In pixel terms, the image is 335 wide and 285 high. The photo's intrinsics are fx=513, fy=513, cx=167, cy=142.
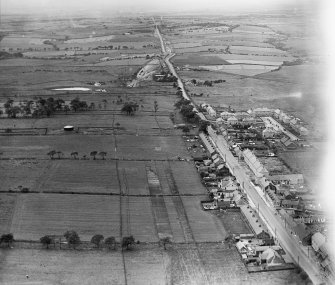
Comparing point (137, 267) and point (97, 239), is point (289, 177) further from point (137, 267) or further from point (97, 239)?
point (97, 239)

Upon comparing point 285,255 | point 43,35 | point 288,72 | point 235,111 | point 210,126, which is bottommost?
point 285,255

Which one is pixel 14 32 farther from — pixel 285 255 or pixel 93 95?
pixel 285 255

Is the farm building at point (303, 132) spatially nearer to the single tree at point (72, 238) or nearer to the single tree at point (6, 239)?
the single tree at point (72, 238)

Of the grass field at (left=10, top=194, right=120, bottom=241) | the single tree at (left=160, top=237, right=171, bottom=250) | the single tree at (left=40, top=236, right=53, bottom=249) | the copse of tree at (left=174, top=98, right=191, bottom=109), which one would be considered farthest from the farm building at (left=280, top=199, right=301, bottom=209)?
the copse of tree at (left=174, top=98, right=191, bottom=109)

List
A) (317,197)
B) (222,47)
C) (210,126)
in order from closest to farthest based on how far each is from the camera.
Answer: (317,197), (210,126), (222,47)

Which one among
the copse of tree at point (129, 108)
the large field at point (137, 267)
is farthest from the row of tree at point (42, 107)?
the large field at point (137, 267)

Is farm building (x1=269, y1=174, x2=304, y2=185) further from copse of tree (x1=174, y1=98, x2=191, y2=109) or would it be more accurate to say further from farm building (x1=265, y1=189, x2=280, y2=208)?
copse of tree (x1=174, y1=98, x2=191, y2=109)

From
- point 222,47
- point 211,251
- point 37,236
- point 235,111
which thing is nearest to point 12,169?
point 37,236
